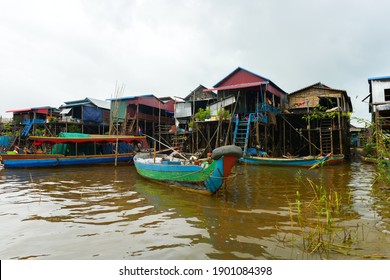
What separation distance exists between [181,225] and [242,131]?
13920mm

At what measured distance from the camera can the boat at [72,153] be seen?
15206mm

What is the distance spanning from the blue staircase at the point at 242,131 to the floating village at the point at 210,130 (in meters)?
0.07

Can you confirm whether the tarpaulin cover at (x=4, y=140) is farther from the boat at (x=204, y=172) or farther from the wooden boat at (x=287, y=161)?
the boat at (x=204, y=172)

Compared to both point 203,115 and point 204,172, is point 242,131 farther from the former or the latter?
point 204,172

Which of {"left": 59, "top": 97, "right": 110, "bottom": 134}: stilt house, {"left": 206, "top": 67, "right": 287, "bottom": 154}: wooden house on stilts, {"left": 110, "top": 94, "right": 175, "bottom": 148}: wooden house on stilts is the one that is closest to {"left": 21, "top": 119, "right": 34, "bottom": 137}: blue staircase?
{"left": 59, "top": 97, "right": 110, "bottom": 134}: stilt house

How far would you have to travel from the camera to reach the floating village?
34.9 ft

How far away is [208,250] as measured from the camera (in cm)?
380

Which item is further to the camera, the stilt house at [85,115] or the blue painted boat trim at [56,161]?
the stilt house at [85,115]

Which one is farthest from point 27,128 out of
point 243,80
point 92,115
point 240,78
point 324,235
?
point 324,235

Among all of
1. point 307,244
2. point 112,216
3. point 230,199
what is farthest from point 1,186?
point 307,244

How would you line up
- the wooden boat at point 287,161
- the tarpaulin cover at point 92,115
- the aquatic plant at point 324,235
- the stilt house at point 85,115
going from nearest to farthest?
the aquatic plant at point 324,235, the wooden boat at point 287,161, the stilt house at point 85,115, the tarpaulin cover at point 92,115

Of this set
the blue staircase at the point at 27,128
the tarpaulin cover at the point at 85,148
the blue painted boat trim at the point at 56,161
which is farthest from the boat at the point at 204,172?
the blue staircase at the point at 27,128

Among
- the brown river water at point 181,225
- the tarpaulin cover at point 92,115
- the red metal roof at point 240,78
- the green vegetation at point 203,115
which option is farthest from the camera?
the tarpaulin cover at point 92,115
